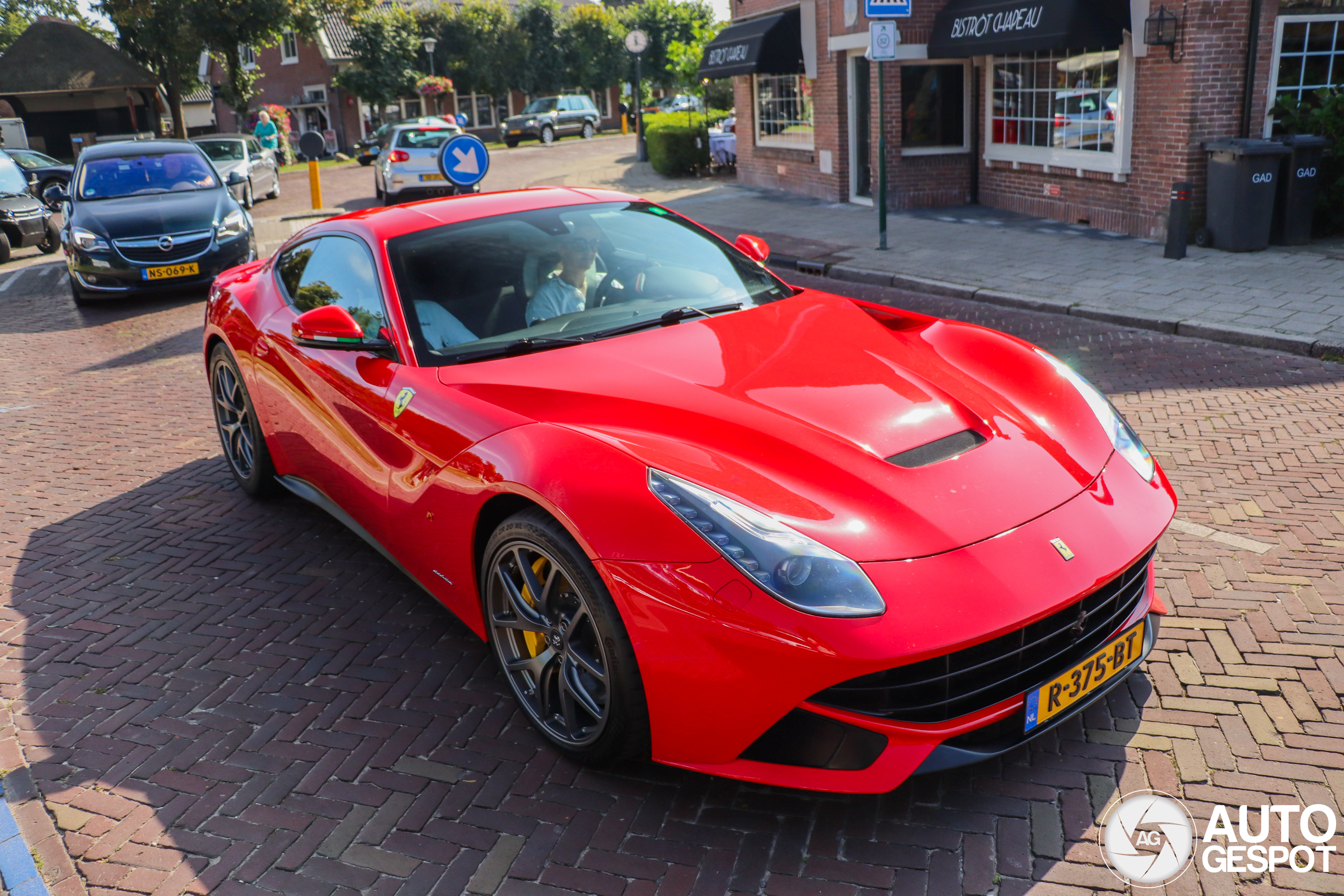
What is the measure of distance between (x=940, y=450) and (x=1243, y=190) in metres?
9.62

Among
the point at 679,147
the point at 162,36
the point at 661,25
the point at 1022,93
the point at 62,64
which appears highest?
the point at 661,25

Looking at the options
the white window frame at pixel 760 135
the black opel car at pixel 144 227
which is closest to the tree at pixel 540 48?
the white window frame at pixel 760 135

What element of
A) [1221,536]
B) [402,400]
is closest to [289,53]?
[402,400]

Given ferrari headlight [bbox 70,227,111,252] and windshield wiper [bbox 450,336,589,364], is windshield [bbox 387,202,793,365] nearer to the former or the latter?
windshield wiper [bbox 450,336,589,364]

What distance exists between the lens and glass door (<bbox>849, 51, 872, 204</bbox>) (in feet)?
53.3

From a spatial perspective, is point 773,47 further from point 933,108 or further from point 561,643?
point 561,643

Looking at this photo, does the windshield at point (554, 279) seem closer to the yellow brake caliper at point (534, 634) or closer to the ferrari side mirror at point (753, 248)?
the ferrari side mirror at point (753, 248)

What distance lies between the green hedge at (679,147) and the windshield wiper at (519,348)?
20.2m

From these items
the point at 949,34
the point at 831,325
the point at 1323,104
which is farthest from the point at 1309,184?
the point at 831,325

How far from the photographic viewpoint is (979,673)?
100 inches

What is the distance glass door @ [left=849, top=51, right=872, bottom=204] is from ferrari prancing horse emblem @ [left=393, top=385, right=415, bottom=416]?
45.5ft

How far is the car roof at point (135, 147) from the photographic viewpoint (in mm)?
12711

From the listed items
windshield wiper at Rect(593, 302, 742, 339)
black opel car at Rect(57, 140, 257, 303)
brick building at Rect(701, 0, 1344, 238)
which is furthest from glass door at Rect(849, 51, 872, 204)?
windshield wiper at Rect(593, 302, 742, 339)

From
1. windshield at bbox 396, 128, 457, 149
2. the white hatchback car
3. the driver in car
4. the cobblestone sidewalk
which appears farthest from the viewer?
windshield at bbox 396, 128, 457, 149
